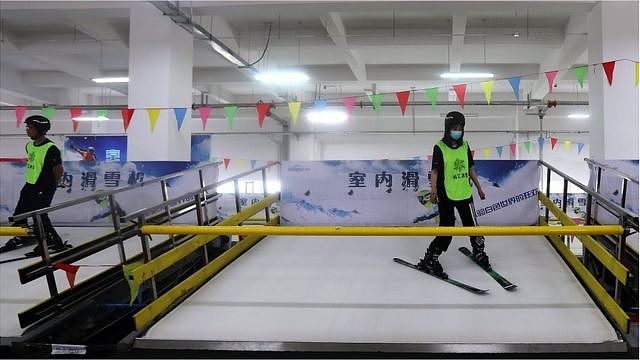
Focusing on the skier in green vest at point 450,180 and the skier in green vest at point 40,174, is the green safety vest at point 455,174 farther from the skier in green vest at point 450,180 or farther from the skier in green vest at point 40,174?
the skier in green vest at point 40,174

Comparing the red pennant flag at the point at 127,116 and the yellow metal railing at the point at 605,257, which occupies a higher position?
the red pennant flag at the point at 127,116

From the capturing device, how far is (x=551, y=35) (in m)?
8.35

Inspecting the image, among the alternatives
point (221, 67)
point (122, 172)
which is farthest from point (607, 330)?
point (221, 67)

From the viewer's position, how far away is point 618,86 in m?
5.68

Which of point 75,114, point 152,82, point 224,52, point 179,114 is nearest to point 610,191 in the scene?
point 179,114

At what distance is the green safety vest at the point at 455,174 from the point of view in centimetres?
345

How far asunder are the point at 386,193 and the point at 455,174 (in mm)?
1444

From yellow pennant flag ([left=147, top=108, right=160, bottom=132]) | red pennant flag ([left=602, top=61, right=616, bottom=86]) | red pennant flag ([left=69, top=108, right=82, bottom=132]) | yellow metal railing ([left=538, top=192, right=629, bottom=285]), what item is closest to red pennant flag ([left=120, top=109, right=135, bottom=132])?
yellow pennant flag ([left=147, top=108, right=160, bottom=132])

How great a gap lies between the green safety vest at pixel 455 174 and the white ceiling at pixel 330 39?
357 centimetres

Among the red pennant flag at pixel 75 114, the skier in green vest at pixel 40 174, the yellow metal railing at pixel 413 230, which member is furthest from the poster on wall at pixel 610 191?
the red pennant flag at pixel 75 114

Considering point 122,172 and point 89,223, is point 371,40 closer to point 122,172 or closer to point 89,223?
point 122,172

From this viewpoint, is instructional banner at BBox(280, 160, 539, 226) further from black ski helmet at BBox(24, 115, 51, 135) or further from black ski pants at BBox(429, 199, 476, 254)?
black ski helmet at BBox(24, 115, 51, 135)

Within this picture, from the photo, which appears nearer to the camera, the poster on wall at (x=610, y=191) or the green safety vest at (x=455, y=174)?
the green safety vest at (x=455, y=174)

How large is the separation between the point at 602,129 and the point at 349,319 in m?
5.22
